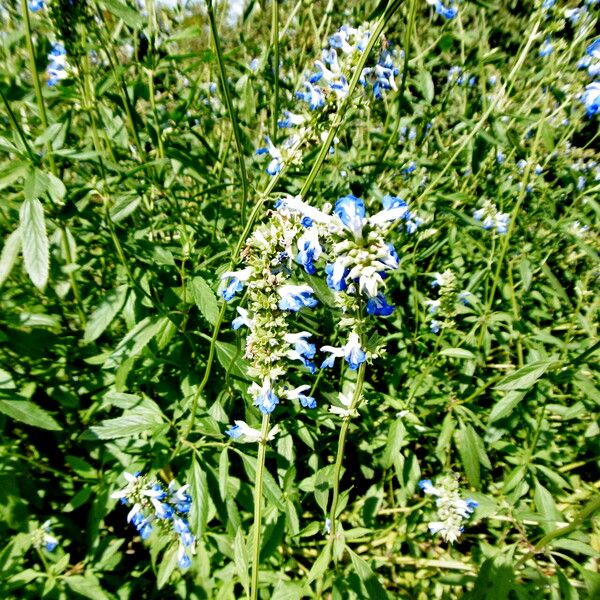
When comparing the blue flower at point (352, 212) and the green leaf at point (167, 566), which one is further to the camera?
the green leaf at point (167, 566)

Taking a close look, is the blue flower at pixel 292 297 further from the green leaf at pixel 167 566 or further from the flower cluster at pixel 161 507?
the green leaf at pixel 167 566

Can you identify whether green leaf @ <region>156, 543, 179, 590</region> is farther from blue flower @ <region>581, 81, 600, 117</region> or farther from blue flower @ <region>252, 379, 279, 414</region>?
blue flower @ <region>581, 81, 600, 117</region>

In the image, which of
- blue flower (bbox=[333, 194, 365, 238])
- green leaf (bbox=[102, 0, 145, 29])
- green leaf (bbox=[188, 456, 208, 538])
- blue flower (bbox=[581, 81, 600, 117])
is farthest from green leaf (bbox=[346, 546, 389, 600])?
blue flower (bbox=[581, 81, 600, 117])

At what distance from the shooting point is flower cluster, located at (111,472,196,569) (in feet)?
7.02

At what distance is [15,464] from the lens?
234cm

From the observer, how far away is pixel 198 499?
77.8 inches

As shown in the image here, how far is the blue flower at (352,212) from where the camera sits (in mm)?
1268

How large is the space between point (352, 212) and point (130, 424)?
1523 millimetres

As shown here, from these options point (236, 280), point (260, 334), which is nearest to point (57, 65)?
point (236, 280)

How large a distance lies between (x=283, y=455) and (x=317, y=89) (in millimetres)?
1952

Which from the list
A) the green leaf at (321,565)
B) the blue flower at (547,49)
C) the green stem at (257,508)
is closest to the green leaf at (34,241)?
the green stem at (257,508)

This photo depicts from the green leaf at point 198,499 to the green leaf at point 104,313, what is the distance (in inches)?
30.8

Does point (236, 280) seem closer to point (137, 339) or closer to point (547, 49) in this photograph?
point (137, 339)

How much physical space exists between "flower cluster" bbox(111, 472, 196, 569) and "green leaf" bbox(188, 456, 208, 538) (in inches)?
10.3
